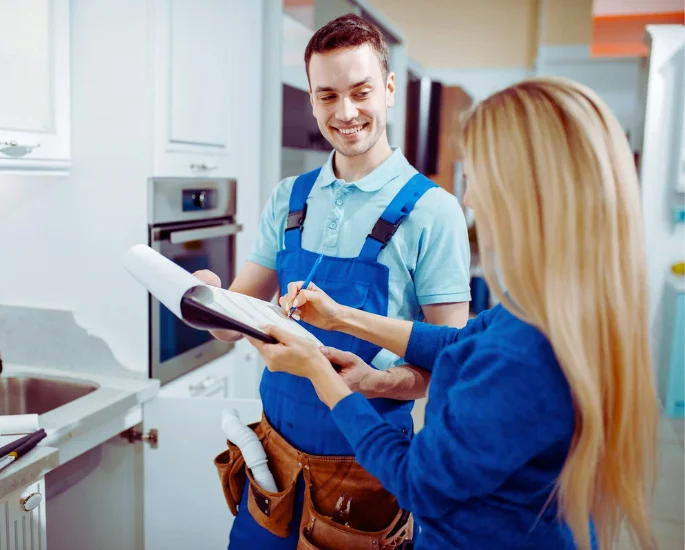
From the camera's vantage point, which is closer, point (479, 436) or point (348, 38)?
point (479, 436)

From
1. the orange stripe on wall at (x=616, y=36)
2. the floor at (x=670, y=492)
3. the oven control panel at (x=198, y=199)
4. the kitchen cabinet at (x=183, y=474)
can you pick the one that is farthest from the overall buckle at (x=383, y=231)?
the orange stripe on wall at (x=616, y=36)

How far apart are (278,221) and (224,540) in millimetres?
949

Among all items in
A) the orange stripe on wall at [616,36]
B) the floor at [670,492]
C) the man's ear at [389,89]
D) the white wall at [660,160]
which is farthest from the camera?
the orange stripe on wall at [616,36]

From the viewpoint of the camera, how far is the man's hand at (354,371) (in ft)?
3.65

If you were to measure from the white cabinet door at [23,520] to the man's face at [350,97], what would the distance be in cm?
94

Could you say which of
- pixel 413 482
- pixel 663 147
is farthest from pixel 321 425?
pixel 663 147

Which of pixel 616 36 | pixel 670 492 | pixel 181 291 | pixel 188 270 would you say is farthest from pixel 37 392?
pixel 616 36

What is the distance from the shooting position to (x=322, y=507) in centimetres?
118

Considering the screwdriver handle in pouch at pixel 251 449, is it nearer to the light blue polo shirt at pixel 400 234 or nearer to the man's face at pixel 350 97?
the light blue polo shirt at pixel 400 234

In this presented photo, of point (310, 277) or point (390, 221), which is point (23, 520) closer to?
point (310, 277)

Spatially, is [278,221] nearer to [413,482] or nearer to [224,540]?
[413,482]

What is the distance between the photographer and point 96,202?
1.76m

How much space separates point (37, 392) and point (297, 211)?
1.01m

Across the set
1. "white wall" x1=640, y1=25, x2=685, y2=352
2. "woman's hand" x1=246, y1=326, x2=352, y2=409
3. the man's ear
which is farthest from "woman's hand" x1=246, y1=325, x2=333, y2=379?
"white wall" x1=640, y1=25, x2=685, y2=352
